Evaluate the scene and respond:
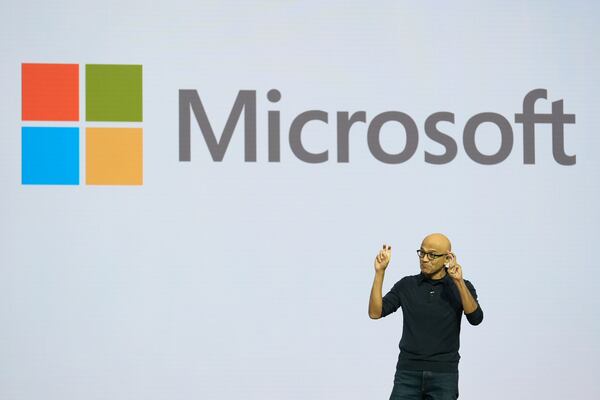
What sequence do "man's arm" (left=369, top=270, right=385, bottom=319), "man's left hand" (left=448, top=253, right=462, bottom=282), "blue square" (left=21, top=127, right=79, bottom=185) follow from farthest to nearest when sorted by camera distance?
1. "blue square" (left=21, top=127, right=79, bottom=185)
2. "man's arm" (left=369, top=270, right=385, bottom=319)
3. "man's left hand" (left=448, top=253, right=462, bottom=282)

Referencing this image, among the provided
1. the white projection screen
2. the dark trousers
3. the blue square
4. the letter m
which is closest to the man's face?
the dark trousers

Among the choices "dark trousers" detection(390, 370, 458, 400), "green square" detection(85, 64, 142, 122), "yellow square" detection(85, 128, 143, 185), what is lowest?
"dark trousers" detection(390, 370, 458, 400)

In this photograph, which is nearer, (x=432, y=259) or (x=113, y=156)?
(x=432, y=259)

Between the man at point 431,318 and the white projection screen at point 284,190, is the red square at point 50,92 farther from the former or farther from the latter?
the man at point 431,318

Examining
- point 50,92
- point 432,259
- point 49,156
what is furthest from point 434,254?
point 50,92

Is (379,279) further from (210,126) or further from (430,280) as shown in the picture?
(210,126)

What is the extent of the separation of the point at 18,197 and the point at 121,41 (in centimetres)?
104

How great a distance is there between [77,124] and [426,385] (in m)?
2.43

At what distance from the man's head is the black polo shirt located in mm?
59

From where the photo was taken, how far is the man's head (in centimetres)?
371

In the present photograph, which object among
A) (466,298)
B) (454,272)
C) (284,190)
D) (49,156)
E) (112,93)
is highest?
(112,93)

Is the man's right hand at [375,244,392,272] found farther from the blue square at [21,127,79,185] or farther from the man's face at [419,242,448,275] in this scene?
the blue square at [21,127,79,185]

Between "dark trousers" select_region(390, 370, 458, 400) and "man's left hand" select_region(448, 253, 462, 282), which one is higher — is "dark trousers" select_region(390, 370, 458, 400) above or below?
below

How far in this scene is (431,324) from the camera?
3693 mm
